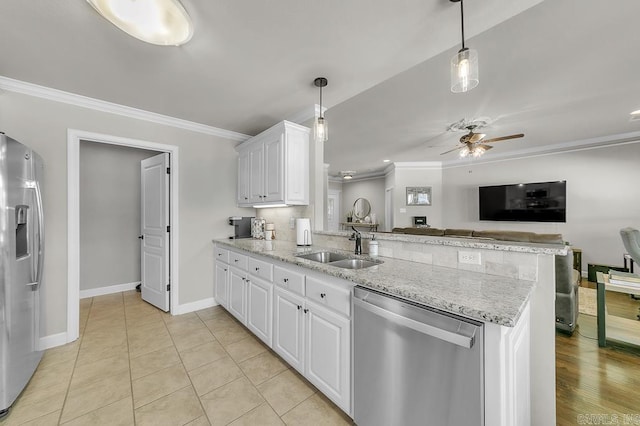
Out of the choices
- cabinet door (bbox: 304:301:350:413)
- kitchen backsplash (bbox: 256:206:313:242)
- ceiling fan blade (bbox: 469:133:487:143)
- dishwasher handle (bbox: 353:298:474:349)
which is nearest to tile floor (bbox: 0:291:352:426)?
cabinet door (bbox: 304:301:350:413)

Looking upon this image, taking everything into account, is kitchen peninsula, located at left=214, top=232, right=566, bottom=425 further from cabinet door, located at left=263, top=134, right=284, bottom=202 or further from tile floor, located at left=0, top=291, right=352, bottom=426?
cabinet door, located at left=263, top=134, right=284, bottom=202

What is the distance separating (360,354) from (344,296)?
0.32 metres

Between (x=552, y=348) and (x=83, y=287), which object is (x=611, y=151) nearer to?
(x=552, y=348)

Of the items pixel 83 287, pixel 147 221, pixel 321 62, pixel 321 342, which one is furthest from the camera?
pixel 83 287

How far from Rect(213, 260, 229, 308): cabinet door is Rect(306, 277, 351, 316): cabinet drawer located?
5.37ft

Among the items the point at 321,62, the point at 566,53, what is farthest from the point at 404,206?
the point at 321,62

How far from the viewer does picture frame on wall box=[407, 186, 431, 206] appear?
6.53m

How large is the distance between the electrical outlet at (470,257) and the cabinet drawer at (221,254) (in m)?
2.46

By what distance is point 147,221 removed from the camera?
11.2 feet

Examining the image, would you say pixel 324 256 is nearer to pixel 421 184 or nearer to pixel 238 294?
pixel 238 294

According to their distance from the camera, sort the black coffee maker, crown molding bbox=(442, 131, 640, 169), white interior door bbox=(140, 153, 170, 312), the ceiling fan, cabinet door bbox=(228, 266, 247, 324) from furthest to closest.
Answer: crown molding bbox=(442, 131, 640, 169), the ceiling fan, the black coffee maker, white interior door bbox=(140, 153, 170, 312), cabinet door bbox=(228, 266, 247, 324)

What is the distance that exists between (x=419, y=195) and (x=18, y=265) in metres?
6.80

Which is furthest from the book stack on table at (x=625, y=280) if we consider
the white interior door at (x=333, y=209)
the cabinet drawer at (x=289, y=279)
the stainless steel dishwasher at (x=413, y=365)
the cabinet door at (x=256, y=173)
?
the white interior door at (x=333, y=209)

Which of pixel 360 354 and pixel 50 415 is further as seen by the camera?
pixel 50 415
